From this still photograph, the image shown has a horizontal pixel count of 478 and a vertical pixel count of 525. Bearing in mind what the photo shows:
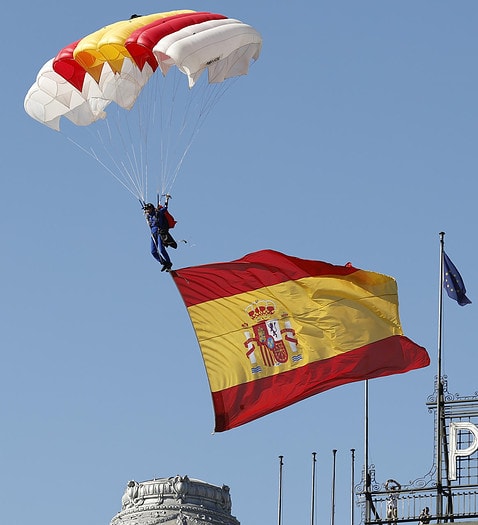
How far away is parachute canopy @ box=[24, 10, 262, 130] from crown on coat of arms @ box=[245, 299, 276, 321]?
567 cm

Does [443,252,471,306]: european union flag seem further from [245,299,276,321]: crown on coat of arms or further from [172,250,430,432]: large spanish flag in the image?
[245,299,276,321]: crown on coat of arms

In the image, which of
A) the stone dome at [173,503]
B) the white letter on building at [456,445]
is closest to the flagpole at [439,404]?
the white letter on building at [456,445]

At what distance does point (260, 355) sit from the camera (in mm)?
48031

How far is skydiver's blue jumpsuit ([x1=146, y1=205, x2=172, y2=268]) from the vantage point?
48.3m

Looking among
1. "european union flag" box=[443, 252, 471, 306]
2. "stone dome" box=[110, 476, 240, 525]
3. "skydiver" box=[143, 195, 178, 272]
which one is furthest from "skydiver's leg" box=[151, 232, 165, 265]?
"stone dome" box=[110, 476, 240, 525]

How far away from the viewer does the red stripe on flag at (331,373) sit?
155 ft

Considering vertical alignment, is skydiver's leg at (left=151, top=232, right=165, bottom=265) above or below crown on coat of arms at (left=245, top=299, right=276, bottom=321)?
above

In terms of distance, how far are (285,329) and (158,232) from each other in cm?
395

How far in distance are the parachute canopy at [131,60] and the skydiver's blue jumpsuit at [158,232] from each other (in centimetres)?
334

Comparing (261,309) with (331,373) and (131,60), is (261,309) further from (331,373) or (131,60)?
(131,60)

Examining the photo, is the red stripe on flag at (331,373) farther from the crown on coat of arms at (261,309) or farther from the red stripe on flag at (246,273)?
the red stripe on flag at (246,273)

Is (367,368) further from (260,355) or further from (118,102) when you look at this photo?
(118,102)

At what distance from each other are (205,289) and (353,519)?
317 inches

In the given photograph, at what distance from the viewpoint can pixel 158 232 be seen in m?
48.6
